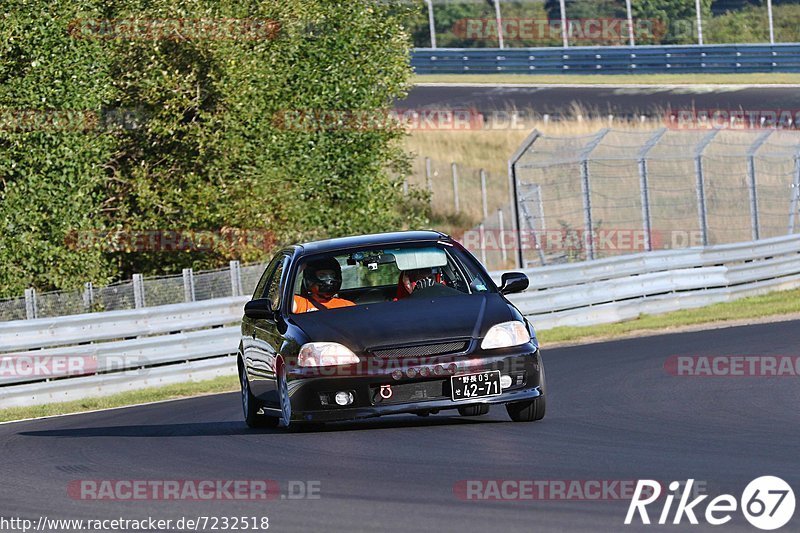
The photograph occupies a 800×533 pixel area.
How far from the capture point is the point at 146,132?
26.3 metres

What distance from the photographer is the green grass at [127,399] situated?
17.6m

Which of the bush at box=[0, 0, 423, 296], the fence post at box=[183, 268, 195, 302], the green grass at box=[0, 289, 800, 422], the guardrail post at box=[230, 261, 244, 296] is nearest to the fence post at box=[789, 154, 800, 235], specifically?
the green grass at box=[0, 289, 800, 422]

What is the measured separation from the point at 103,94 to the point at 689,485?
1867 cm

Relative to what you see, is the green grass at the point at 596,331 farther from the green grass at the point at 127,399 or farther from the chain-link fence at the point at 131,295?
the chain-link fence at the point at 131,295

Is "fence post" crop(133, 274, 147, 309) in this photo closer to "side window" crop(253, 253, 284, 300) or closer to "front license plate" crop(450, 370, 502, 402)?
"side window" crop(253, 253, 284, 300)

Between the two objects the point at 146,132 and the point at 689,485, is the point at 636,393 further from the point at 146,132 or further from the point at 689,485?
the point at 146,132

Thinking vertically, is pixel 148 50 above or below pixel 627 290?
above

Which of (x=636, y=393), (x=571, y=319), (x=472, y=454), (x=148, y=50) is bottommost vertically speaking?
(x=571, y=319)

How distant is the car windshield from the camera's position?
1163 cm

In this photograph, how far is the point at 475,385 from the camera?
34.1 ft

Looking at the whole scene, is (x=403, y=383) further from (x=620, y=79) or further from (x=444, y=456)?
(x=620, y=79)

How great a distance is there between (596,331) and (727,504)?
598 inches

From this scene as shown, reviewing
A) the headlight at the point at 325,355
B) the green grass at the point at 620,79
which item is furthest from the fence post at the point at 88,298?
the green grass at the point at 620,79

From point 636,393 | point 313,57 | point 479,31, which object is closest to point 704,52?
point 479,31
